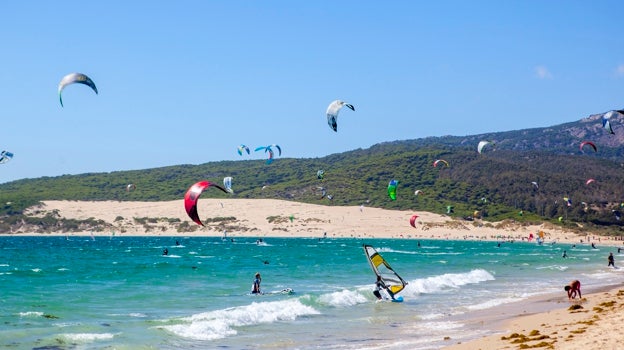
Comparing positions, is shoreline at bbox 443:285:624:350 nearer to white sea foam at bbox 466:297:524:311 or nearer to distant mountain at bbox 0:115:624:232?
white sea foam at bbox 466:297:524:311

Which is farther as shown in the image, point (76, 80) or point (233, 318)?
point (233, 318)

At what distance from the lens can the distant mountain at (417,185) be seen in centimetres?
12094

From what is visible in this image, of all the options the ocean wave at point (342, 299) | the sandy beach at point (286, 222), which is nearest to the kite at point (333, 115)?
the ocean wave at point (342, 299)

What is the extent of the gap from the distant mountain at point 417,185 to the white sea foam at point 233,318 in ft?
271

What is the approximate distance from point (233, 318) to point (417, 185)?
4731 inches

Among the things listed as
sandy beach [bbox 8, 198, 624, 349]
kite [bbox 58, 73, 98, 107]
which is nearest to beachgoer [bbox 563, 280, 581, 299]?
kite [bbox 58, 73, 98, 107]

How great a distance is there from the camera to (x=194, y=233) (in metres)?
118

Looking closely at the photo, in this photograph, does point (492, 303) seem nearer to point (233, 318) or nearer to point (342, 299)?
point (342, 299)

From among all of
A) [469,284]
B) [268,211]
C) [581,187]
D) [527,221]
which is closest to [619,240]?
[527,221]

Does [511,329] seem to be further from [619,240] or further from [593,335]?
[619,240]

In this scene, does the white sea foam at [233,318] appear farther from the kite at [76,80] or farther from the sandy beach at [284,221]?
the sandy beach at [284,221]

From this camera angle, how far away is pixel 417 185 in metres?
139

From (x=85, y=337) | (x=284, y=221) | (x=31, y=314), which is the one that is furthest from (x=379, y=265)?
(x=284, y=221)

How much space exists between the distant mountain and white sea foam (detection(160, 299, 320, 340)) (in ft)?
271
